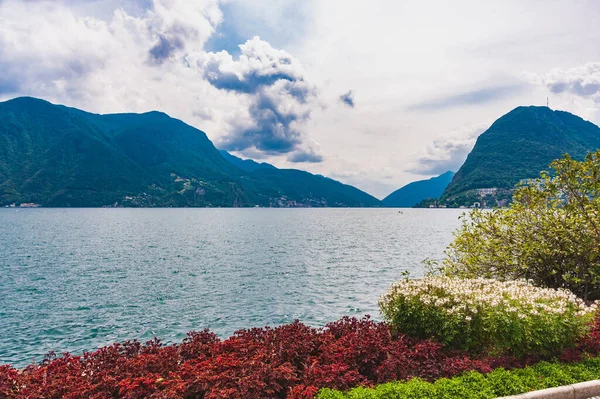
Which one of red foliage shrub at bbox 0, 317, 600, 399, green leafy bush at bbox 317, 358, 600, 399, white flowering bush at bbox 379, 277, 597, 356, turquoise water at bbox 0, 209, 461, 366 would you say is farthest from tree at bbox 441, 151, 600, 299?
turquoise water at bbox 0, 209, 461, 366

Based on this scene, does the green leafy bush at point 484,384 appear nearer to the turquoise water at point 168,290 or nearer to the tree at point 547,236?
the tree at point 547,236

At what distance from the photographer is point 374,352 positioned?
34.5ft

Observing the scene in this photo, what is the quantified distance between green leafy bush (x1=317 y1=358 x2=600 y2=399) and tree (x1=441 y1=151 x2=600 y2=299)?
25.0 ft

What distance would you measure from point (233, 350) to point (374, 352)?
14.0 feet

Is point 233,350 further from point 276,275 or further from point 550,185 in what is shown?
point 276,275

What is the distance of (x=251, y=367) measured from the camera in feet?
31.2

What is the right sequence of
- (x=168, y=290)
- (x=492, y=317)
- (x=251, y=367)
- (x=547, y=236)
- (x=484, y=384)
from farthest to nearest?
1. (x=168, y=290)
2. (x=547, y=236)
3. (x=492, y=317)
4. (x=251, y=367)
5. (x=484, y=384)

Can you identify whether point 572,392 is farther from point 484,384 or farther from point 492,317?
point 492,317

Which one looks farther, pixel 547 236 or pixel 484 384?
pixel 547 236

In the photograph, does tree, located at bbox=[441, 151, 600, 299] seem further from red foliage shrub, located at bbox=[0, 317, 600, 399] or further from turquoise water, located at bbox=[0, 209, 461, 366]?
turquoise water, located at bbox=[0, 209, 461, 366]

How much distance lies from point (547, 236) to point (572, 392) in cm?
1061

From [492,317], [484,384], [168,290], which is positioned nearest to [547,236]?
[492,317]

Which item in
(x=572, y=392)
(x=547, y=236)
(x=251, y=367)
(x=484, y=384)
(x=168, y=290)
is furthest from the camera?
(x=168, y=290)

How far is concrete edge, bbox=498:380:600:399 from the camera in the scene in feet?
27.9
